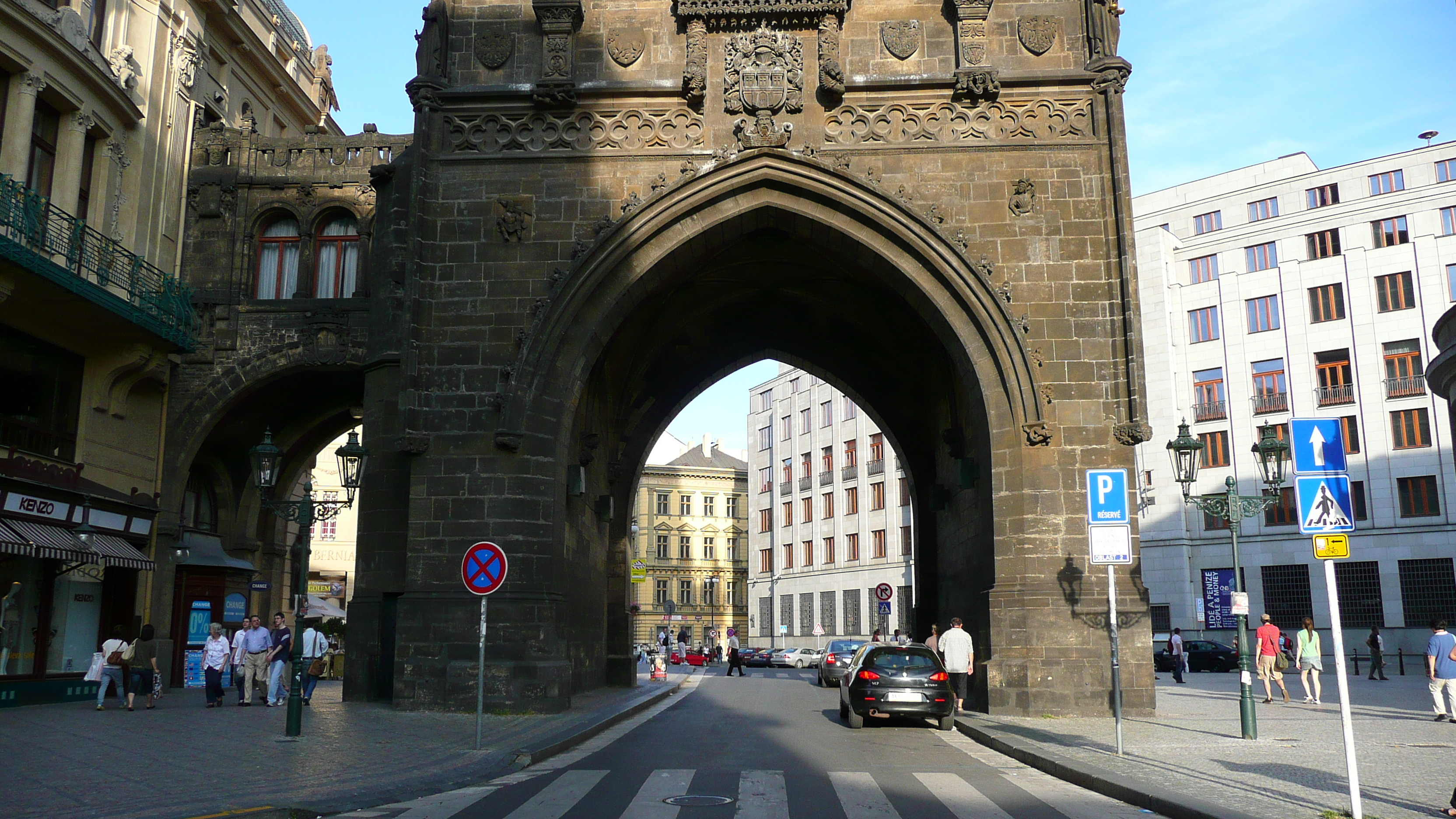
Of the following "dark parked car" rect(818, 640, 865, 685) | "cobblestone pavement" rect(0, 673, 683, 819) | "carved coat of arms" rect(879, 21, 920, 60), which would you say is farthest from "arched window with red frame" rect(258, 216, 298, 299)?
"dark parked car" rect(818, 640, 865, 685)

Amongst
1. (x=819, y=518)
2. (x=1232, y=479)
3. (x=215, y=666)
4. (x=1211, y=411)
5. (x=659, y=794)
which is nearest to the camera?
(x=659, y=794)

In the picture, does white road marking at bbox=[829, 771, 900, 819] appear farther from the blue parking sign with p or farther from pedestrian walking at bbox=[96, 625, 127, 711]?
pedestrian walking at bbox=[96, 625, 127, 711]

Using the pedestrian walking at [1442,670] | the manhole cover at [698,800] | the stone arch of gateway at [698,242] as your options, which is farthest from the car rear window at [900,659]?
the manhole cover at [698,800]

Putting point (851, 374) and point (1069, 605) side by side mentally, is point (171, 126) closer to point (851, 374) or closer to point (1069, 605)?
point (851, 374)

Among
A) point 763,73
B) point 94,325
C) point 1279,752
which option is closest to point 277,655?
point 94,325

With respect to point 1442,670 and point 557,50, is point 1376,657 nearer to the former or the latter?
point 1442,670

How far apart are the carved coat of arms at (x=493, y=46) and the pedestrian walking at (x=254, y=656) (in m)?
11.0

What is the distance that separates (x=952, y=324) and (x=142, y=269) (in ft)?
55.2

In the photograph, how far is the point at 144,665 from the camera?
1898cm

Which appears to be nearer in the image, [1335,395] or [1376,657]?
[1376,657]

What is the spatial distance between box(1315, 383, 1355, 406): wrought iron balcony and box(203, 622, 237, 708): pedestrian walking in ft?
144

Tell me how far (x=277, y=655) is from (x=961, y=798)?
14.1 metres

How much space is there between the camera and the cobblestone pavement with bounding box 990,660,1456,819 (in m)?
8.96

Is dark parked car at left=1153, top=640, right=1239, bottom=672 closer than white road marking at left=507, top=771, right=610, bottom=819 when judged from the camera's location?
No
